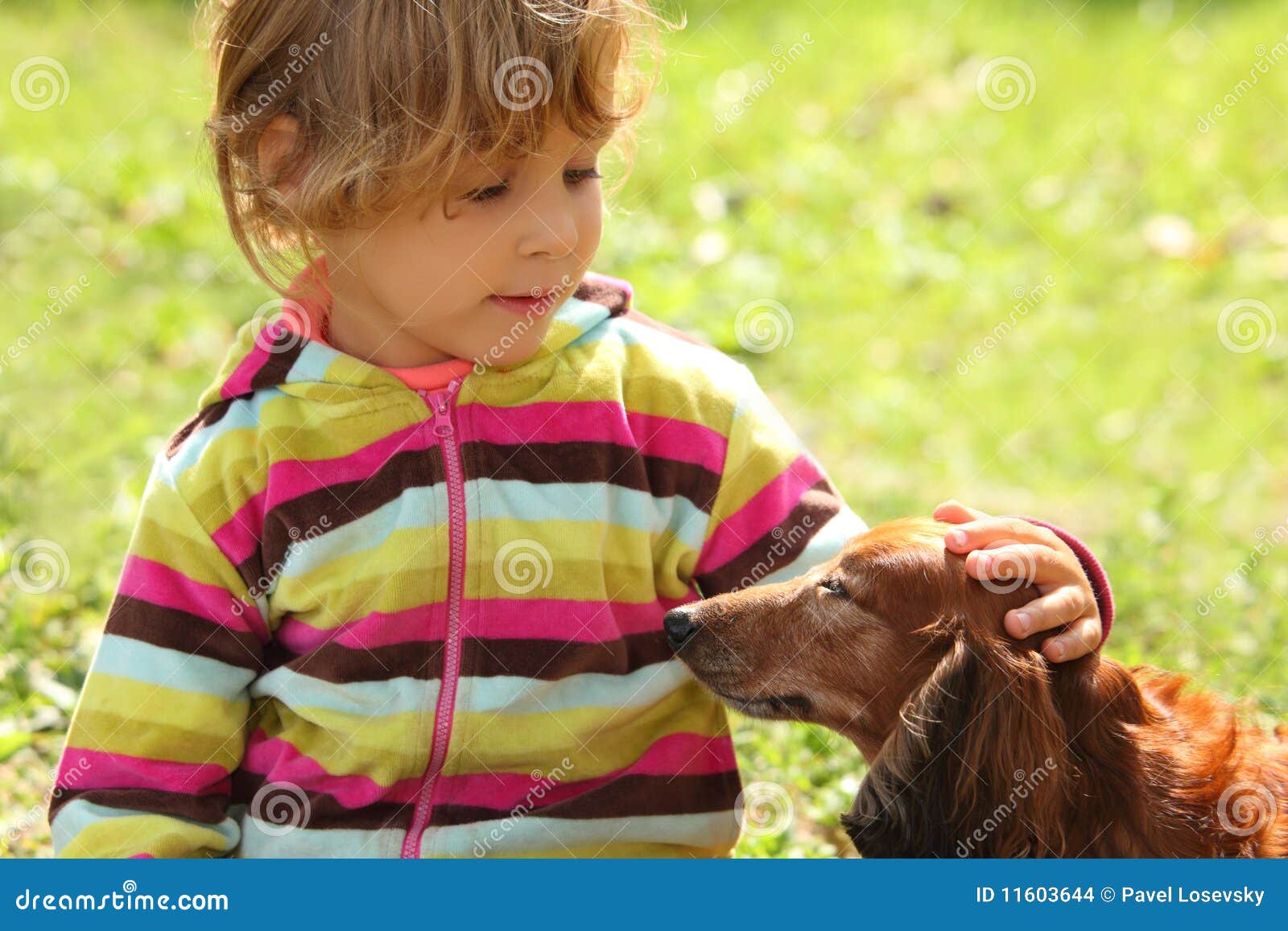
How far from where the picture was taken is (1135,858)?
246 cm

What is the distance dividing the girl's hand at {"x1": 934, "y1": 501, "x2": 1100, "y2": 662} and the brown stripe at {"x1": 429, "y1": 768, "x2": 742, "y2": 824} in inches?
31.0

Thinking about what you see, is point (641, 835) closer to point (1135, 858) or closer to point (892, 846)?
point (892, 846)

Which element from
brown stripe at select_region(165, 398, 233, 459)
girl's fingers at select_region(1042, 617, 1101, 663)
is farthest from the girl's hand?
brown stripe at select_region(165, 398, 233, 459)

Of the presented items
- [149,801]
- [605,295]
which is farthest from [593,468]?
[149,801]

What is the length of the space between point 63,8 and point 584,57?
674cm

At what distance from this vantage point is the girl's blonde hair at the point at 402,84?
2.46m

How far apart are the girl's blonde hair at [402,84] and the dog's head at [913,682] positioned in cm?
97

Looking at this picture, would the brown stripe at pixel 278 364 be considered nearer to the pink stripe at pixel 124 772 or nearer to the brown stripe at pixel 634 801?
the pink stripe at pixel 124 772

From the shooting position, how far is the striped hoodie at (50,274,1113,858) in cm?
271

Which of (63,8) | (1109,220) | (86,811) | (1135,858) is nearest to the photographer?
(1135,858)

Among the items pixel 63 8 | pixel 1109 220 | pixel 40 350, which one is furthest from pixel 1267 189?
pixel 63 8

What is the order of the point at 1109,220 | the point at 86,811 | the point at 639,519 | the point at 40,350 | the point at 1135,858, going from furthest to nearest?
the point at 1109,220
the point at 40,350
the point at 639,519
the point at 86,811
the point at 1135,858

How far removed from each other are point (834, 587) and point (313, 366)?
1095 millimetres

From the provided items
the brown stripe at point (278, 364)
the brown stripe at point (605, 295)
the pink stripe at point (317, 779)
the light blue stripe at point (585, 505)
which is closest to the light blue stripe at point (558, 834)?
the pink stripe at point (317, 779)
